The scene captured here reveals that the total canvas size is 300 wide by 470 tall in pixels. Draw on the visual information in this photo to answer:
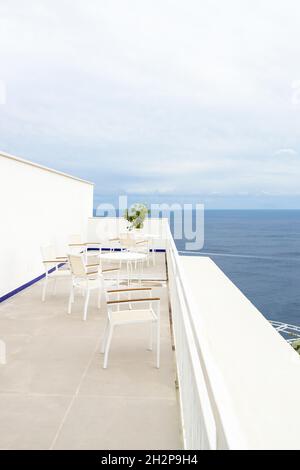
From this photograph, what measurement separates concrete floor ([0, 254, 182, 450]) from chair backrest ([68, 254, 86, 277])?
66cm

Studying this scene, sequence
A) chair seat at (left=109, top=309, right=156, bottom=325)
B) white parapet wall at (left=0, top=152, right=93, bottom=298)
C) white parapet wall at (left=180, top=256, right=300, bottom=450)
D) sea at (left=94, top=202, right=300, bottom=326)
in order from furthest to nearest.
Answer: sea at (left=94, top=202, right=300, bottom=326) → white parapet wall at (left=180, top=256, right=300, bottom=450) → white parapet wall at (left=0, top=152, right=93, bottom=298) → chair seat at (left=109, top=309, right=156, bottom=325)

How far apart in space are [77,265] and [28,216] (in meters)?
2.14

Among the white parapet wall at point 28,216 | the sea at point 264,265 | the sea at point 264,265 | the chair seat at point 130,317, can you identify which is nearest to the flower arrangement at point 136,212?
the white parapet wall at point 28,216

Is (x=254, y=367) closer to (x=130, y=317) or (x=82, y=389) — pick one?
(x=130, y=317)

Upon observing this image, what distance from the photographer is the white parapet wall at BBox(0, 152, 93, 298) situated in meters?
5.70

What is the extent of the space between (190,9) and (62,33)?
4178 mm

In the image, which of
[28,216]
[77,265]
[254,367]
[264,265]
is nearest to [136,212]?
[28,216]

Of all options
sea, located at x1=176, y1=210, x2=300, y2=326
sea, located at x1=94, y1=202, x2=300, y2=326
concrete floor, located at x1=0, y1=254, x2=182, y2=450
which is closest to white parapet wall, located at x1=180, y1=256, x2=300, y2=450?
concrete floor, located at x1=0, y1=254, x2=182, y2=450

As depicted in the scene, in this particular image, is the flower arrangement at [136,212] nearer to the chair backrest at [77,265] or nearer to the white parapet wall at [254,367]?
the white parapet wall at [254,367]

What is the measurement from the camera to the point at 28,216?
21.7 feet

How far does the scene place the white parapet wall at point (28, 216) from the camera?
5695mm

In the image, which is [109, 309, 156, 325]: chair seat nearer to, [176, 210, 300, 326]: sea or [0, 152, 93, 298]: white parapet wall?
[0, 152, 93, 298]: white parapet wall

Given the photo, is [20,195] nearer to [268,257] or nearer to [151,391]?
[151,391]
